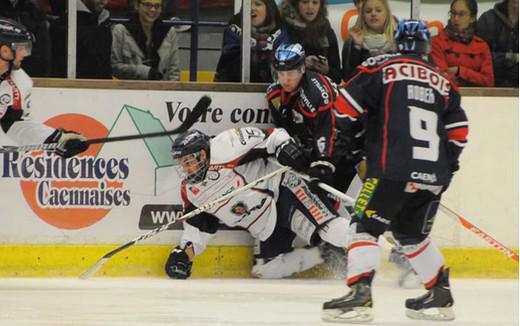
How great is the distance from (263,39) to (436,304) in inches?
101

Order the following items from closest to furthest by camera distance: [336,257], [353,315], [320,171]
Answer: [353,315]
[320,171]
[336,257]

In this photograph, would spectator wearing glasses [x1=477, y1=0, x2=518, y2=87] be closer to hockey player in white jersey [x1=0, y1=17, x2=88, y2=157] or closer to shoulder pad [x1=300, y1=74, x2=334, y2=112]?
shoulder pad [x1=300, y1=74, x2=334, y2=112]

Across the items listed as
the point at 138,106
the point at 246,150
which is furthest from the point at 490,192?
the point at 138,106

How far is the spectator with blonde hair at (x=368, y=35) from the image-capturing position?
7.47 meters

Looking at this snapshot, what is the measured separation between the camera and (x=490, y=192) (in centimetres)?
756

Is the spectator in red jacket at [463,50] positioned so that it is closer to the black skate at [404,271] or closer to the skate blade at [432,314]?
the black skate at [404,271]

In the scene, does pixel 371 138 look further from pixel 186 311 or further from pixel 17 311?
pixel 17 311

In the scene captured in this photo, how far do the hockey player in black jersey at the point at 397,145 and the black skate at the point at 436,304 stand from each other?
26mm

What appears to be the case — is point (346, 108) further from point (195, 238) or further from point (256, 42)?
point (256, 42)

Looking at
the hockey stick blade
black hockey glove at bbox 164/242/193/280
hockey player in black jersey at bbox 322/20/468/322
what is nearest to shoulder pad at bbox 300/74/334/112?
the hockey stick blade

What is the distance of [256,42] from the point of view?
741cm

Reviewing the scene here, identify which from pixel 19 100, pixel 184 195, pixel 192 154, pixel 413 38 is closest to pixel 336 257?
pixel 184 195

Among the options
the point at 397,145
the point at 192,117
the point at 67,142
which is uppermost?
the point at 397,145

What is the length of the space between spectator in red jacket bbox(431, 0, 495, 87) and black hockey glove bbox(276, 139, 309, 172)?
117cm
